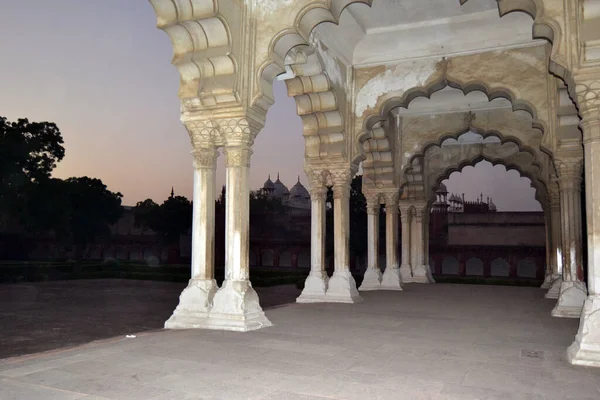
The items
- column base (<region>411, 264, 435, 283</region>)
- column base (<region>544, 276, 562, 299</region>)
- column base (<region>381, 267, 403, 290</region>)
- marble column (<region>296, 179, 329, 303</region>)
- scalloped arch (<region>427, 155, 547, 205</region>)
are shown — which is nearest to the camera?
marble column (<region>296, 179, 329, 303</region>)

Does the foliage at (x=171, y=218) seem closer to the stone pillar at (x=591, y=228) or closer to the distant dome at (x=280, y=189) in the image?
the distant dome at (x=280, y=189)

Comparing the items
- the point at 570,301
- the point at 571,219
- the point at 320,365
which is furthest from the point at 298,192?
the point at 320,365

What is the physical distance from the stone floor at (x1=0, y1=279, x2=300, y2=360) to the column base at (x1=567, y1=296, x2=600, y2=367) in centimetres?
1057

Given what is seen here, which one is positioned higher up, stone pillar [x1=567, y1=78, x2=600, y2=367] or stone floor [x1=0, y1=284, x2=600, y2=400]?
stone pillar [x1=567, y1=78, x2=600, y2=367]

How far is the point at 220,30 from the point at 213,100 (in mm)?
1031

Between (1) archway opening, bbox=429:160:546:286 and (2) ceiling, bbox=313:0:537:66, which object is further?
(1) archway opening, bbox=429:160:546:286

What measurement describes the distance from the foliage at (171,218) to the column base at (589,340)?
1849 inches

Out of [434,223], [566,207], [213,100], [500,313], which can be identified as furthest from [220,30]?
[434,223]

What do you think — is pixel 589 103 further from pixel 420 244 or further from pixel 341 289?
pixel 420 244

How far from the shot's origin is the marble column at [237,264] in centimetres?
745

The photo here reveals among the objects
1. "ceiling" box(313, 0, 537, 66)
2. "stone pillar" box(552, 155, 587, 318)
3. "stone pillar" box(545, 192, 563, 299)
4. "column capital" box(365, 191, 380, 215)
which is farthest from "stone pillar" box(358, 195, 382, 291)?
"stone pillar" box(552, 155, 587, 318)

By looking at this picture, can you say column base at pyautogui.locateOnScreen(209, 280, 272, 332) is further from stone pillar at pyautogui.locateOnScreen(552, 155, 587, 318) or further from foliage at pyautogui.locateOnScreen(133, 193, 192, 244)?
Result: foliage at pyautogui.locateOnScreen(133, 193, 192, 244)

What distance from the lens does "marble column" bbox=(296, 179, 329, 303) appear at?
468 inches

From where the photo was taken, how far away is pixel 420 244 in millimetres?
20750
